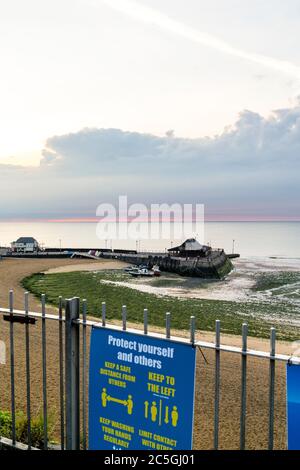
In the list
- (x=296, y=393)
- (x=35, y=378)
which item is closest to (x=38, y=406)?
(x=35, y=378)

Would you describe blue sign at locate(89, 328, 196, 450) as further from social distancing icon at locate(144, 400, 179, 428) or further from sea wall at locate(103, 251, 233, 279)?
sea wall at locate(103, 251, 233, 279)

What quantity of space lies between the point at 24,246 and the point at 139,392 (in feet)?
264

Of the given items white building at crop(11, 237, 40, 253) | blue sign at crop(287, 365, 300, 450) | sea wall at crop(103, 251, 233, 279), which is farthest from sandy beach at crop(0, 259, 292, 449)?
white building at crop(11, 237, 40, 253)

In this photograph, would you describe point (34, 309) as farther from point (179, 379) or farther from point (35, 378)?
point (179, 379)

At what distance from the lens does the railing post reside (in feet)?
16.2

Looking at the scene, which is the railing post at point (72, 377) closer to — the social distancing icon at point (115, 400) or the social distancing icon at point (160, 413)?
the social distancing icon at point (115, 400)

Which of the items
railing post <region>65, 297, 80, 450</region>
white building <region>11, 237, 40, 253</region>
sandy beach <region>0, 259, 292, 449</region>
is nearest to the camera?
railing post <region>65, 297, 80, 450</region>

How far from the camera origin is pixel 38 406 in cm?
1076

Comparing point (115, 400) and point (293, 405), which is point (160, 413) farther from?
point (293, 405)

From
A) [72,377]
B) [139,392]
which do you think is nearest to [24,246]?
[72,377]

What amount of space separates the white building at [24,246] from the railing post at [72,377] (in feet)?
257

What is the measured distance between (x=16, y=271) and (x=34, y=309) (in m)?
25.9

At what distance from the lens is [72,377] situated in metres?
4.94

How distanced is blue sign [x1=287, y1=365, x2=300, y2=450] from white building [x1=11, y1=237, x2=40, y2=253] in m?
80.0
